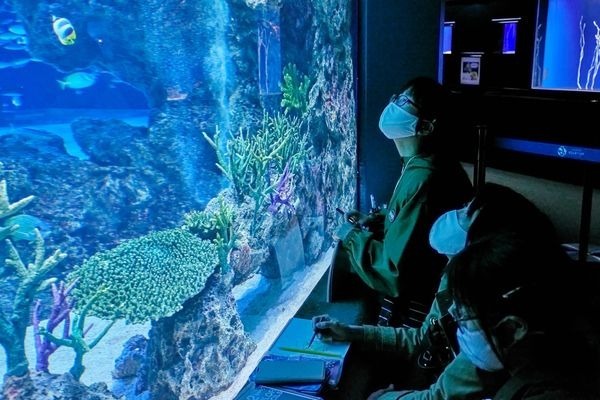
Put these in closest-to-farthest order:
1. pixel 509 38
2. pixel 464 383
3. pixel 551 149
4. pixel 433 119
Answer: pixel 464 383 < pixel 433 119 < pixel 551 149 < pixel 509 38

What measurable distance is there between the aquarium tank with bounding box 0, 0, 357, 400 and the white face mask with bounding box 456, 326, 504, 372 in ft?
3.44

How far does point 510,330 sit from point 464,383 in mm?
333

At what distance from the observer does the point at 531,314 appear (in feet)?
4.53

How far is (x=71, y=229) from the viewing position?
1448 mm

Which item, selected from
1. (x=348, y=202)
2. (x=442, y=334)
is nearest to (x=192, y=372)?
(x=442, y=334)

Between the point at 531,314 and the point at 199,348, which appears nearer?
the point at 531,314

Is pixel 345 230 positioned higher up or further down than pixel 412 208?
further down

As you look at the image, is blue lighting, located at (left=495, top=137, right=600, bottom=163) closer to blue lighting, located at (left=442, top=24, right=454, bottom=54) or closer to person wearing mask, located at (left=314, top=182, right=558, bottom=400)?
blue lighting, located at (left=442, top=24, right=454, bottom=54)

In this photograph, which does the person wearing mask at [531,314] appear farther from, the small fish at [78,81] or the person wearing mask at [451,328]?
the small fish at [78,81]

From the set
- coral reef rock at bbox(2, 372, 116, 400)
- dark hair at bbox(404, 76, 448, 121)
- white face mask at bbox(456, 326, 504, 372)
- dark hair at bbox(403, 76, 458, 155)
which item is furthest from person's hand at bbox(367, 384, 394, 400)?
dark hair at bbox(404, 76, 448, 121)

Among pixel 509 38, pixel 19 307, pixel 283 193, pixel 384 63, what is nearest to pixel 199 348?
pixel 19 307

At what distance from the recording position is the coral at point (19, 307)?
125 centimetres

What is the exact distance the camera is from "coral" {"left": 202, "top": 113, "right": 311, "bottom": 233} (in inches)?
89.0

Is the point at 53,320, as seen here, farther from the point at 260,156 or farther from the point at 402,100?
the point at 402,100
